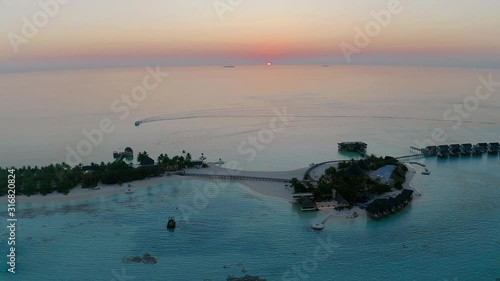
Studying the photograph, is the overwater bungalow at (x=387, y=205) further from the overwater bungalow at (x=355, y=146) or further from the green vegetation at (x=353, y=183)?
the overwater bungalow at (x=355, y=146)

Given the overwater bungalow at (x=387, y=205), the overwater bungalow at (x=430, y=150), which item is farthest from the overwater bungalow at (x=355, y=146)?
the overwater bungalow at (x=387, y=205)

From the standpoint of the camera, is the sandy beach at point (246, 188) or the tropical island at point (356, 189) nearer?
the sandy beach at point (246, 188)

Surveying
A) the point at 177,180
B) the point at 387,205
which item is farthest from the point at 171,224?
the point at 387,205

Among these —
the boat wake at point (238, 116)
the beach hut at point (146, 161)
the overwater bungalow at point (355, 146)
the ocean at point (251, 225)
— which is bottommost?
the ocean at point (251, 225)

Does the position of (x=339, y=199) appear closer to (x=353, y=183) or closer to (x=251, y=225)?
(x=353, y=183)

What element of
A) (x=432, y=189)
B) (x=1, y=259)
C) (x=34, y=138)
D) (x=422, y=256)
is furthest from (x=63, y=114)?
(x=422, y=256)

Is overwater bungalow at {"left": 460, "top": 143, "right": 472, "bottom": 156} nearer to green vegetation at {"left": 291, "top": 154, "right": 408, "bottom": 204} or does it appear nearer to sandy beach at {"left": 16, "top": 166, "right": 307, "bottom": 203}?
green vegetation at {"left": 291, "top": 154, "right": 408, "bottom": 204}
